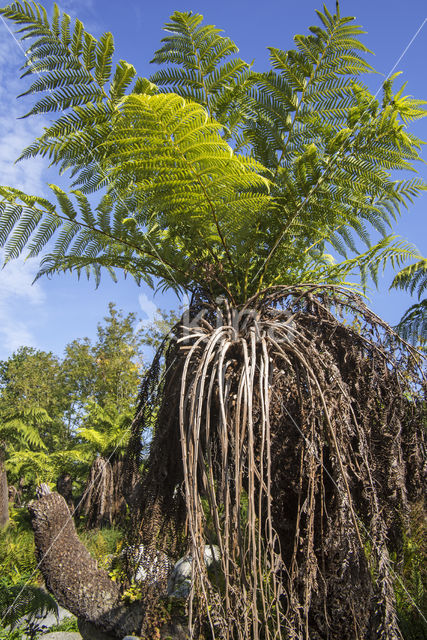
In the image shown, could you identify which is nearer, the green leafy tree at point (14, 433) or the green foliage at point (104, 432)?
the green leafy tree at point (14, 433)

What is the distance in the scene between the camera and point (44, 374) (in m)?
17.6

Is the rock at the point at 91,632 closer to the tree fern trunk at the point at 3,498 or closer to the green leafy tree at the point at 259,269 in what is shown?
the green leafy tree at the point at 259,269

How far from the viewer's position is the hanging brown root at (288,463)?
42.4 inches

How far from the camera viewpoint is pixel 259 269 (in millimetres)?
2012

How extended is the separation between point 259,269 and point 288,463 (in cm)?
98

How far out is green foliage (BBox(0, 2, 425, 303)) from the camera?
1539mm

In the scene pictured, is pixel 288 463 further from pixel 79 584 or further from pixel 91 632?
pixel 91 632

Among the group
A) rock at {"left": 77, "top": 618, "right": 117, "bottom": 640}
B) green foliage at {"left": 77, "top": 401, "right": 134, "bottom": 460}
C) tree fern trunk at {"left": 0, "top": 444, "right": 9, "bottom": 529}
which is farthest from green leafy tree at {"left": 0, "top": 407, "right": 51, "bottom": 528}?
rock at {"left": 77, "top": 618, "right": 117, "bottom": 640}

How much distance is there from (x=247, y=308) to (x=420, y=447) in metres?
0.93

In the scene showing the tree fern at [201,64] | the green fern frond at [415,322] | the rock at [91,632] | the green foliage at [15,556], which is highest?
the green fern frond at [415,322]

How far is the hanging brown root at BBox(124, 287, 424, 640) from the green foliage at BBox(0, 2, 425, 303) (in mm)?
311

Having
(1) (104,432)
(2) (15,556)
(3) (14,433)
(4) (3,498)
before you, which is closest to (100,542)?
(2) (15,556)

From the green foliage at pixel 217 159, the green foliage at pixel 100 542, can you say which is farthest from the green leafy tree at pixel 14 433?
the green foliage at pixel 217 159

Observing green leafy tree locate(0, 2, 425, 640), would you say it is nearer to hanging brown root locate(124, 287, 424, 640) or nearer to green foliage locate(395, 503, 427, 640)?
hanging brown root locate(124, 287, 424, 640)
